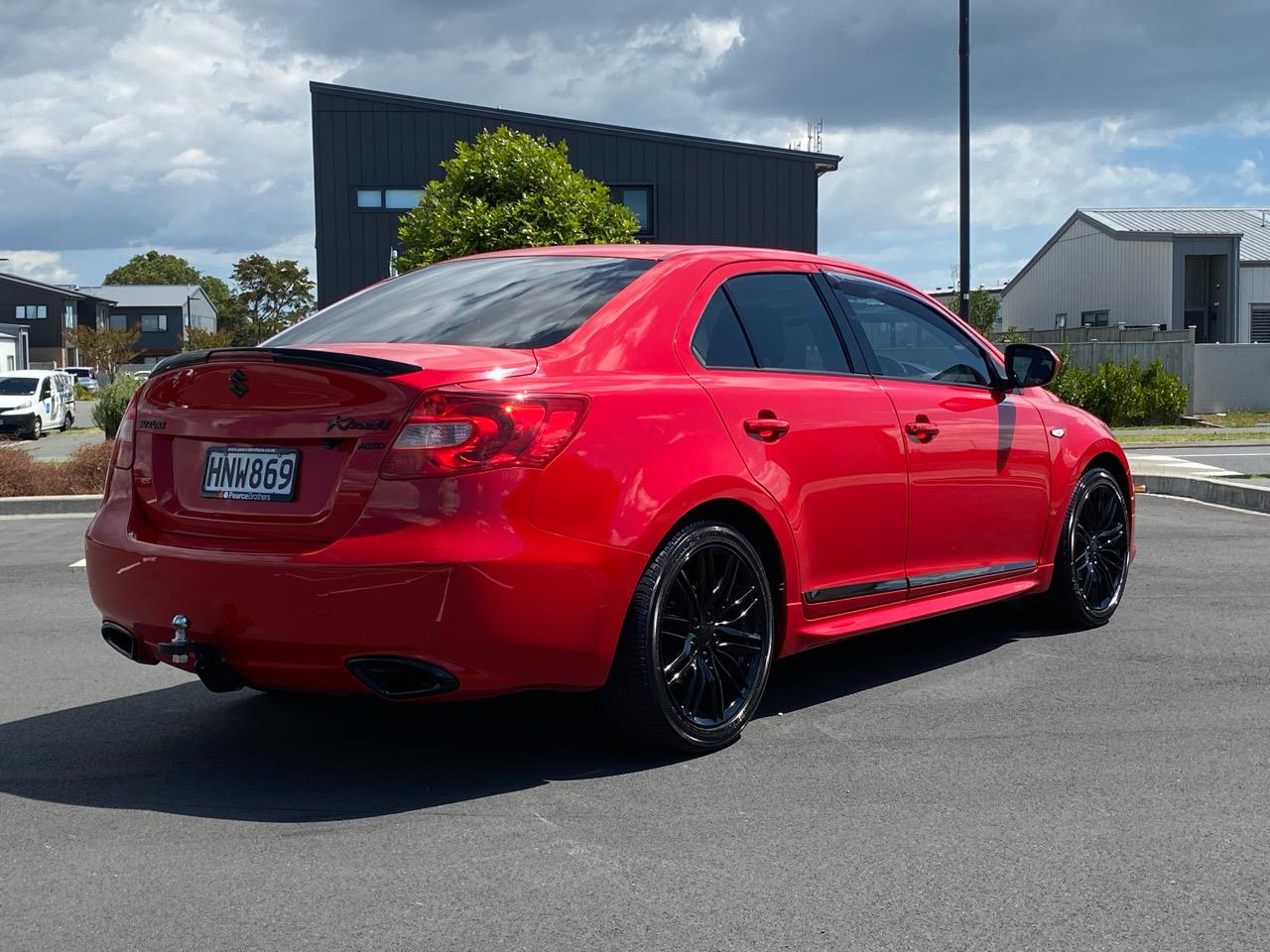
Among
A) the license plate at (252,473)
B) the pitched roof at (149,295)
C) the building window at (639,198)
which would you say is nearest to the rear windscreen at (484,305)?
the license plate at (252,473)

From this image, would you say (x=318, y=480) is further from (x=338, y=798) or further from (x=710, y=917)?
(x=710, y=917)

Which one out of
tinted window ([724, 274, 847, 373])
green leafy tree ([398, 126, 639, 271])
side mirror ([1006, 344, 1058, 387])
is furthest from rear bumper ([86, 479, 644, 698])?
green leafy tree ([398, 126, 639, 271])

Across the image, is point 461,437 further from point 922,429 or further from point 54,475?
point 54,475

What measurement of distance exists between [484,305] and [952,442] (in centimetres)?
201

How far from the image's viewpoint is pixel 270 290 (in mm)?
101938

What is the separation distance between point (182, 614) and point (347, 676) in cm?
59

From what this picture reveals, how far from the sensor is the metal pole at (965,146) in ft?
75.7

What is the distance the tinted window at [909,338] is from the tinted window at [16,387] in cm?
3123

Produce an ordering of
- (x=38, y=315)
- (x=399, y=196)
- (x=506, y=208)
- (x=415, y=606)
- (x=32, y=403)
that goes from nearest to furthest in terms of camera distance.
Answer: (x=415, y=606), (x=506, y=208), (x=32, y=403), (x=399, y=196), (x=38, y=315)

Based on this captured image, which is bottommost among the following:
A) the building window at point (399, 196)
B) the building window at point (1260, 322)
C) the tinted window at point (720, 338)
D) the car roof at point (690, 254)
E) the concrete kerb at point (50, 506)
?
the concrete kerb at point (50, 506)

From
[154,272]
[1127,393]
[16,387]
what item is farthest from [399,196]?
[154,272]

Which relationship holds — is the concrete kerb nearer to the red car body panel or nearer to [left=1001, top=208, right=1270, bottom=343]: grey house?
the red car body panel

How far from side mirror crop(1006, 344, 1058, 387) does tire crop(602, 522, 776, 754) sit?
Result: 1.95 m

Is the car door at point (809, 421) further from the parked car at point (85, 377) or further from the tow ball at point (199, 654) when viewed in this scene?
the parked car at point (85, 377)
